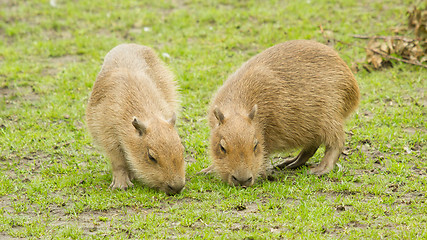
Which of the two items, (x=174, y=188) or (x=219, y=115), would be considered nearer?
(x=174, y=188)

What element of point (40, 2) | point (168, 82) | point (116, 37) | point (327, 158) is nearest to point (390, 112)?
point (327, 158)

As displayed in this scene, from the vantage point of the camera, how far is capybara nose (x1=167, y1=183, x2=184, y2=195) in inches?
204

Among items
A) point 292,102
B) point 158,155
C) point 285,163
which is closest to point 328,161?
point 285,163

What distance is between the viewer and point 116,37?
34.5 feet

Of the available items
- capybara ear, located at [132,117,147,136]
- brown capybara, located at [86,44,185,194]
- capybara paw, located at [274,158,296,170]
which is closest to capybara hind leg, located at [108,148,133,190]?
brown capybara, located at [86,44,185,194]

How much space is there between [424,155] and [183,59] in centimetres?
456

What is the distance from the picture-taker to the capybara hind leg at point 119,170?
5633mm

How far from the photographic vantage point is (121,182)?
5.64 metres

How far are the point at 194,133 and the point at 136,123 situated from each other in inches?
79.8

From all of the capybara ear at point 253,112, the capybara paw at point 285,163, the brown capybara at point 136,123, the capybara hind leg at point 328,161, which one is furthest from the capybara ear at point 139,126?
the capybara hind leg at point 328,161

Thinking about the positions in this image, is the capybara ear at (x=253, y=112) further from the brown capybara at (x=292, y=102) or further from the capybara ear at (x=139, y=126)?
the capybara ear at (x=139, y=126)

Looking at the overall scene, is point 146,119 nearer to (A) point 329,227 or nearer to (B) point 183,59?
(A) point 329,227

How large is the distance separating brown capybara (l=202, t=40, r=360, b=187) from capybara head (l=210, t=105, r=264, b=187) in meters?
0.02

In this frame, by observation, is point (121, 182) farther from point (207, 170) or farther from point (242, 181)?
point (242, 181)
